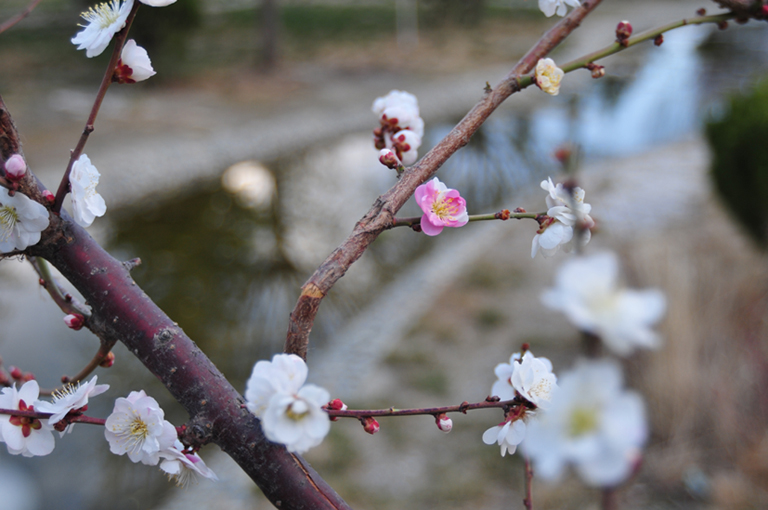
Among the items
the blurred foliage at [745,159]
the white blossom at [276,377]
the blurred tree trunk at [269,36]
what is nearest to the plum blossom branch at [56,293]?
the white blossom at [276,377]

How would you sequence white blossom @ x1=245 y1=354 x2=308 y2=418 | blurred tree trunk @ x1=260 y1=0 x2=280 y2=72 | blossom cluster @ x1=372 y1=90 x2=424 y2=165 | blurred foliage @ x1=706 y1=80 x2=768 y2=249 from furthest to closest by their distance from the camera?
blurred tree trunk @ x1=260 y1=0 x2=280 y2=72, blurred foliage @ x1=706 y1=80 x2=768 y2=249, blossom cluster @ x1=372 y1=90 x2=424 y2=165, white blossom @ x1=245 y1=354 x2=308 y2=418

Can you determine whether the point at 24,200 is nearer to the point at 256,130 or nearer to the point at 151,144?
the point at 151,144

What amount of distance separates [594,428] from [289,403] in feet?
0.47

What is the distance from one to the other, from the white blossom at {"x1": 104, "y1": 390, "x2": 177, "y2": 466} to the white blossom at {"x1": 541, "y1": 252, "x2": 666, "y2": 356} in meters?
0.26

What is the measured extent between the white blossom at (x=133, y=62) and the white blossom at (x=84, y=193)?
7 cm

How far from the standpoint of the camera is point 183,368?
1.14 ft

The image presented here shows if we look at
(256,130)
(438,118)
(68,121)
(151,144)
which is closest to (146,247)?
(151,144)

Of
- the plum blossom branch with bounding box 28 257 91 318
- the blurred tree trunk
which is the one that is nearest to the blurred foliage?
the plum blossom branch with bounding box 28 257 91 318

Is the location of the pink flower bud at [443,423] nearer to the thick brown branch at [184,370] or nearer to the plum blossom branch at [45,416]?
the thick brown branch at [184,370]

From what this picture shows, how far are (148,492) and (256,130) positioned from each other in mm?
3273

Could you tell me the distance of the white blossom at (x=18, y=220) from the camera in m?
0.31

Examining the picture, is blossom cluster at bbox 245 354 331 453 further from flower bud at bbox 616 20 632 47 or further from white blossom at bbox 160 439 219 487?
flower bud at bbox 616 20 632 47

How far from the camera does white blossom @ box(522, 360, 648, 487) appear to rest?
167 millimetres

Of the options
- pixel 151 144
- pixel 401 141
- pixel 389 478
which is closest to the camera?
pixel 401 141
